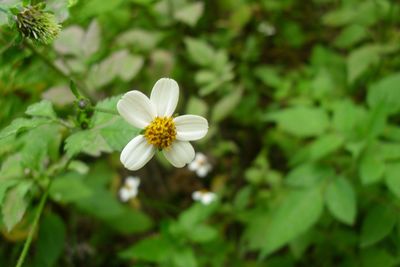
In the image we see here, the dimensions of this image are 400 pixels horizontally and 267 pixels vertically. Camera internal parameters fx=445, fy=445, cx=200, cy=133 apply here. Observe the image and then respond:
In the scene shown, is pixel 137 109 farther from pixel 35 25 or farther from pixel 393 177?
pixel 393 177

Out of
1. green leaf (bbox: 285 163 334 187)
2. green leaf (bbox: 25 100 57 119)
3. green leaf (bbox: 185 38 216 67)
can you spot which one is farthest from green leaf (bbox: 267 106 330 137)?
green leaf (bbox: 25 100 57 119)

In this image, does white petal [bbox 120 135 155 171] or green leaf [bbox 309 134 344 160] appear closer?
white petal [bbox 120 135 155 171]

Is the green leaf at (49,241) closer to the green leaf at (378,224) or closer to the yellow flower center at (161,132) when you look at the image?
the yellow flower center at (161,132)

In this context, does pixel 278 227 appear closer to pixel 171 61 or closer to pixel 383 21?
pixel 171 61

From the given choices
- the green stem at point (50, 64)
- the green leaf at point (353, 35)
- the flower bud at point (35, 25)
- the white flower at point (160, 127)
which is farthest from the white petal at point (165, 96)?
the green leaf at point (353, 35)

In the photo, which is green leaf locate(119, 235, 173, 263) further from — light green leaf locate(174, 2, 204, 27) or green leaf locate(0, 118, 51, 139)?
light green leaf locate(174, 2, 204, 27)
